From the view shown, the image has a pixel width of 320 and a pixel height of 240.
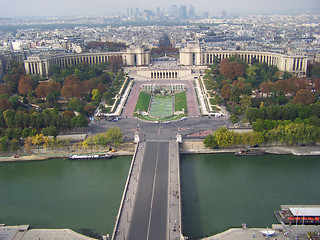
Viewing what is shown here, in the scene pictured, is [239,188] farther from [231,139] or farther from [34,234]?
[34,234]

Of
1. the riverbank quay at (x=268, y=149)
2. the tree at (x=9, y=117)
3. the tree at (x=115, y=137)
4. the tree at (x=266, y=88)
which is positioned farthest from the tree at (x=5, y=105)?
the tree at (x=266, y=88)

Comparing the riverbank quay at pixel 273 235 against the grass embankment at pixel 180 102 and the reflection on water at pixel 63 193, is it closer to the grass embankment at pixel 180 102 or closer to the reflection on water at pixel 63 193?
the reflection on water at pixel 63 193

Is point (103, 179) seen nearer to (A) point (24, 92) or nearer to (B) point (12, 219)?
(B) point (12, 219)

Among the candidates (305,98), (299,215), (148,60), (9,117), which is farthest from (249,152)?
(148,60)

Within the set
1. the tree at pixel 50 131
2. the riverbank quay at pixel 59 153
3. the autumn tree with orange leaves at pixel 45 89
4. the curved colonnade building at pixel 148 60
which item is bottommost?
the riverbank quay at pixel 59 153

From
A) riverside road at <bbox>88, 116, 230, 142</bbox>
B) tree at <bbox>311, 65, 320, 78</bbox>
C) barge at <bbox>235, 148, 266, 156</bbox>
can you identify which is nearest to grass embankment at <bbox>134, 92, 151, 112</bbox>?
riverside road at <bbox>88, 116, 230, 142</bbox>

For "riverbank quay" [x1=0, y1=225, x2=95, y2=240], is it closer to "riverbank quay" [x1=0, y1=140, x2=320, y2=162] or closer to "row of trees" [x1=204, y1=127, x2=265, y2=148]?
"riverbank quay" [x1=0, y1=140, x2=320, y2=162]
